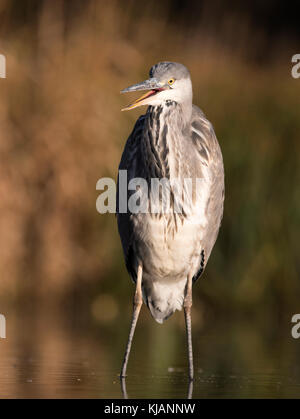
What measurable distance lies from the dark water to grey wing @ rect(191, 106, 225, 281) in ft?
2.71

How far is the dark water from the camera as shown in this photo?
6.39 meters

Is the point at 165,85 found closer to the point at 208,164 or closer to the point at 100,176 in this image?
the point at 208,164

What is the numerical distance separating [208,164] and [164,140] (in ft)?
2.04

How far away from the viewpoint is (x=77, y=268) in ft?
37.1

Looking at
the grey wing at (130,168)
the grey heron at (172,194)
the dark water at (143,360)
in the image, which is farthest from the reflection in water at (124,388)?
the grey wing at (130,168)

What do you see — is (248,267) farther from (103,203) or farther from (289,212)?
(103,203)

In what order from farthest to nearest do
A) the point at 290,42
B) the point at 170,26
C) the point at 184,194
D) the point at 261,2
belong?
the point at 261,2 → the point at 290,42 → the point at 170,26 → the point at 184,194

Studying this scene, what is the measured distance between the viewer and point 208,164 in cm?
775

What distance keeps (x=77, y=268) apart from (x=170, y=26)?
3835 millimetres

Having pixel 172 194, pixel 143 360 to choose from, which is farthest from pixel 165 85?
pixel 143 360

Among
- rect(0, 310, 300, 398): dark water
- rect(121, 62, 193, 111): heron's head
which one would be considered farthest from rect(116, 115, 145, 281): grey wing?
rect(0, 310, 300, 398): dark water

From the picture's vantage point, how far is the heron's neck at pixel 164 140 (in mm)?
7188
